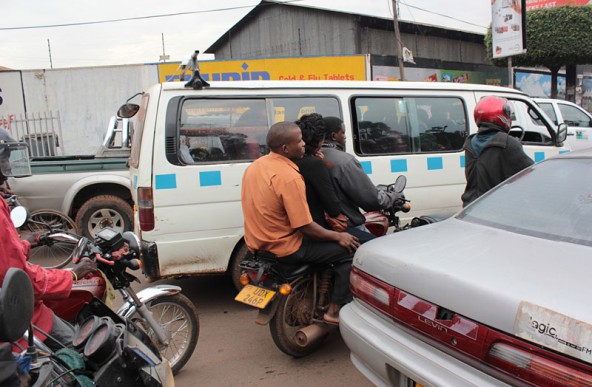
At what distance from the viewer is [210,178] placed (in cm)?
377

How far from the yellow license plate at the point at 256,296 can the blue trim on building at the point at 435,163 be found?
2.49 metres

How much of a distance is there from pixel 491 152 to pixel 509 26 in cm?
901

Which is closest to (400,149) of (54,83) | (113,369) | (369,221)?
(369,221)

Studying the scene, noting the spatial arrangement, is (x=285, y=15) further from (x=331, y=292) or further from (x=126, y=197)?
(x=331, y=292)

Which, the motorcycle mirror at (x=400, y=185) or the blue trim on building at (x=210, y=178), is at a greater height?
the blue trim on building at (x=210, y=178)

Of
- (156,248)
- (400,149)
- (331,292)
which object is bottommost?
(331,292)

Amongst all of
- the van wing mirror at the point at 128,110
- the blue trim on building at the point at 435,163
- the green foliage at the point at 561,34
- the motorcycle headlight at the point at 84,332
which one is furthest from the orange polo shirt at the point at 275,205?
the green foliage at the point at 561,34

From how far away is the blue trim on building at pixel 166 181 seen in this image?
11.8 feet

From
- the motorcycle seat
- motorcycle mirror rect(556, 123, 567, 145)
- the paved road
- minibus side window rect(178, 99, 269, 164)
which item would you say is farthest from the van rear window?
motorcycle mirror rect(556, 123, 567, 145)

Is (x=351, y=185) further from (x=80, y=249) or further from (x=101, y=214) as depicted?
(x=101, y=214)

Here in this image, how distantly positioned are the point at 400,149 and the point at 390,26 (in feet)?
54.0

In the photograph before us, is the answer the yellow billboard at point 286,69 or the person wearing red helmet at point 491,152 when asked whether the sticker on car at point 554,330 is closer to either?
the person wearing red helmet at point 491,152

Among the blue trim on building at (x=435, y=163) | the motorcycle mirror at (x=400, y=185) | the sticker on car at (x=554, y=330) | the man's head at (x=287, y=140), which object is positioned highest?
the man's head at (x=287, y=140)

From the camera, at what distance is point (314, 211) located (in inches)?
122
